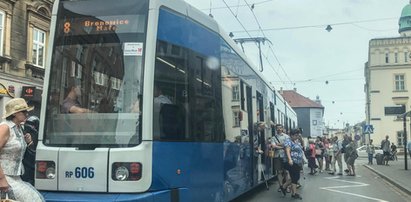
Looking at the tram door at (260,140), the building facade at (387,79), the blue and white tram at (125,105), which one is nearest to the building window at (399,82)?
the building facade at (387,79)

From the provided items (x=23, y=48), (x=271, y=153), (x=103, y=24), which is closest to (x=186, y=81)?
(x=103, y=24)

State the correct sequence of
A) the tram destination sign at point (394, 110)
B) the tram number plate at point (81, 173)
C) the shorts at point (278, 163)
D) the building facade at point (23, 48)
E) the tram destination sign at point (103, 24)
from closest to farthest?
1. the tram number plate at point (81, 173)
2. the tram destination sign at point (103, 24)
3. the shorts at point (278, 163)
4. the building facade at point (23, 48)
5. the tram destination sign at point (394, 110)

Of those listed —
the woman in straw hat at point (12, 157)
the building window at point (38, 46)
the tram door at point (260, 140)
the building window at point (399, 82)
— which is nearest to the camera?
the woman in straw hat at point (12, 157)

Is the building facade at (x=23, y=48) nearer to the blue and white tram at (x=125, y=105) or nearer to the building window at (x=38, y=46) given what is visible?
the building window at (x=38, y=46)

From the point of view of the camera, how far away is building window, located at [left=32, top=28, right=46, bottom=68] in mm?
21297

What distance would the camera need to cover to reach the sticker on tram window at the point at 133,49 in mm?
6441

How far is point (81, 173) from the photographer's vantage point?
6.27 metres

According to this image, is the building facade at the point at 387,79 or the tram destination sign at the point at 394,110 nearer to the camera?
the tram destination sign at the point at 394,110

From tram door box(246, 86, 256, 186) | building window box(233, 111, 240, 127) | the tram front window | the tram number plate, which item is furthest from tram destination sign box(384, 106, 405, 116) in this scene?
the tram number plate

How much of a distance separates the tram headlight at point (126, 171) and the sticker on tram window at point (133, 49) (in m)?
1.35

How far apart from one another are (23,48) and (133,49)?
49.7ft

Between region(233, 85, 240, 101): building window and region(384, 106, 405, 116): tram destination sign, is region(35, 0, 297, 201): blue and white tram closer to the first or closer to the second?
region(233, 85, 240, 101): building window

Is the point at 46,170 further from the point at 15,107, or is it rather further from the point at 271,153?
the point at 271,153

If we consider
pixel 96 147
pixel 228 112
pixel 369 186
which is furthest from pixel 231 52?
pixel 369 186
